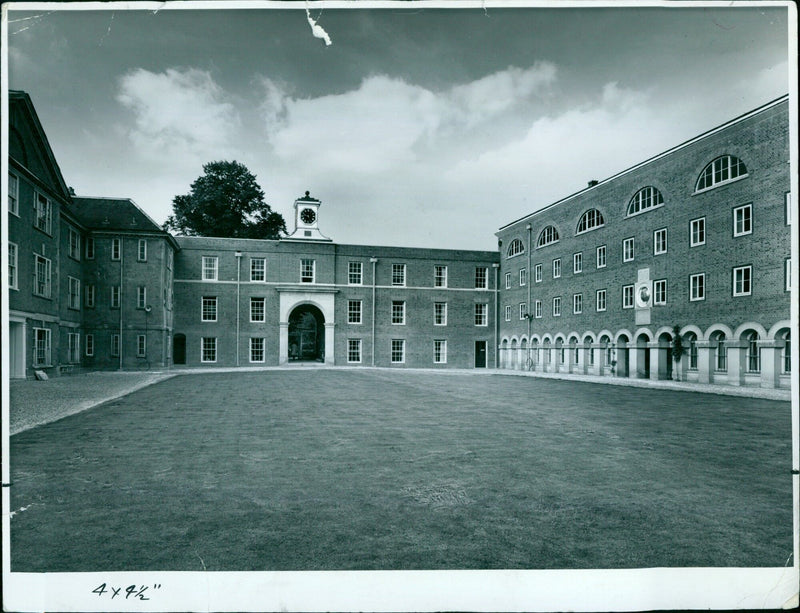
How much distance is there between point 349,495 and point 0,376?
3.07 metres

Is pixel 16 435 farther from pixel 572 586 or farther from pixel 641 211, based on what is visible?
pixel 641 211

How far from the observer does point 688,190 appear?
2412 cm

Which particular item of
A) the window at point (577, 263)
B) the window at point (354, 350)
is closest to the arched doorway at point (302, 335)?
the window at point (354, 350)

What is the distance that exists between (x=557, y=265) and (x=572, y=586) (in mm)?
33570

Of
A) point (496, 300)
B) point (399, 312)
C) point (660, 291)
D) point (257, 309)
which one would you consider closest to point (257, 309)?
point (257, 309)

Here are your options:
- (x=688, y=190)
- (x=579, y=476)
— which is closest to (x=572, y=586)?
Result: (x=579, y=476)

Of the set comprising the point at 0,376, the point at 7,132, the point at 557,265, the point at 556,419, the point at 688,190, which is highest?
the point at 688,190

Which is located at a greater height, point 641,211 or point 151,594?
point 641,211

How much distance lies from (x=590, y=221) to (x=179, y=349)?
28695 mm

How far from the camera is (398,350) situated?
137ft

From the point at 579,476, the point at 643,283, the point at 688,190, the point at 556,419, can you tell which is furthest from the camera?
the point at 643,283

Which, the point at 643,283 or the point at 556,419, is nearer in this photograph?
the point at 556,419

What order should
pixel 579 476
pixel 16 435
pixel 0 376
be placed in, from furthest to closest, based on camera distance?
pixel 16 435
pixel 579 476
pixel 0 376

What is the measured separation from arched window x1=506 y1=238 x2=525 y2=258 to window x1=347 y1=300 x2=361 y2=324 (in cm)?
1239
